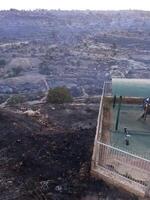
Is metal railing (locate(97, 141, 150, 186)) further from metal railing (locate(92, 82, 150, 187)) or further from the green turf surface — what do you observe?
the green turf surface

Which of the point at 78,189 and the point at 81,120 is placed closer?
the point at 78,189

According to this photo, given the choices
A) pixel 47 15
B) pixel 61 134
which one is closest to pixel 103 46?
pixel 47 15

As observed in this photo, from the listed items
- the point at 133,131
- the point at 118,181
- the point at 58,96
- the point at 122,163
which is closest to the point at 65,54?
the point at 58,96

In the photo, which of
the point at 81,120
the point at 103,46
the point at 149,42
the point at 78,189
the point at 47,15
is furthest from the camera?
the point at 47,15

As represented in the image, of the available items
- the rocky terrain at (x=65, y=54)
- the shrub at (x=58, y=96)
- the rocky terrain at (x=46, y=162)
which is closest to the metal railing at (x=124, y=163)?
the rocky terrain at (x=46, y=162)

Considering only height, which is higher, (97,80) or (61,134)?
(61,134)

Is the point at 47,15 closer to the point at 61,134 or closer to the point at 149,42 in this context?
the point at 149,42

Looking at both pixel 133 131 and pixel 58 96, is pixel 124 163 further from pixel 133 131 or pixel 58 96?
pixel 58 96
